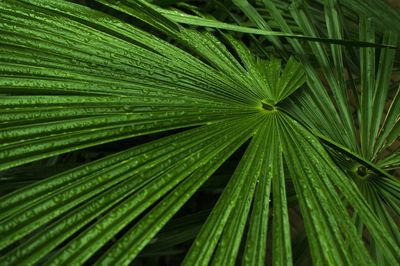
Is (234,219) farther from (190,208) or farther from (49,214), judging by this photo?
(190,208)

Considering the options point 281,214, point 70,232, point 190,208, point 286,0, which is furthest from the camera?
point 190,208

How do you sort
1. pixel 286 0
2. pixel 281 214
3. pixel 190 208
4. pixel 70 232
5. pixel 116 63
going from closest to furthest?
pixel 70 232 < pixel 281 214 < pixel 116 63 < pixel 286 0 < pixel 190 208

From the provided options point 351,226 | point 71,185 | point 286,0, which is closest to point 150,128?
point 71,185

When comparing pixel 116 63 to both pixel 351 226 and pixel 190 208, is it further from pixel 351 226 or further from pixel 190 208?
pixel 190 208

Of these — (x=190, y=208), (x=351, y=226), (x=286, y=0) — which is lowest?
(x=190, y=208)

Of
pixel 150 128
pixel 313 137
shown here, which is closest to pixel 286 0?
pixel 313 137

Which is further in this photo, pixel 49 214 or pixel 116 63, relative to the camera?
pixel 116 63

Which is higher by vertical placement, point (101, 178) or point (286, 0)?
point (286, 0)
